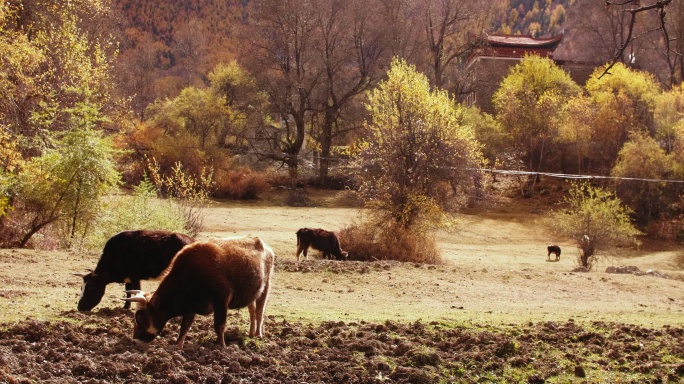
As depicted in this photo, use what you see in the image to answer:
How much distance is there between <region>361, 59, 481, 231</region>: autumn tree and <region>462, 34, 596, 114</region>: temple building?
4058 cm

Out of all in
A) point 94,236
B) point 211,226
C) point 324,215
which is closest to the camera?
point 94,236

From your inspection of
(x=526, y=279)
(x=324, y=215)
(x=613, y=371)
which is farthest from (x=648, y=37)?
(x=613, y=371)

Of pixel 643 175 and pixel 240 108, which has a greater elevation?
pixel 240 108

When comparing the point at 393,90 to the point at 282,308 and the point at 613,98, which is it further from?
the point at 613,98

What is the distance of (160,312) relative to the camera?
7918 mm

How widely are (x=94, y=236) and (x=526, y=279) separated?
1404 centimetres

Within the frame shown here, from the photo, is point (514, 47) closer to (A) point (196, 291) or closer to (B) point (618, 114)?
(B) point (618, 114)

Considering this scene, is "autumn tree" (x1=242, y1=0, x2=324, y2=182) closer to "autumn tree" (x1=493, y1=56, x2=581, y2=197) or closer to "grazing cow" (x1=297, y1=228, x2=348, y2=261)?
"autumn tree" (x1=493, y1=56, x2=581, y2=197)

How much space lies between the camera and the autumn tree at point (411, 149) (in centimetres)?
2977

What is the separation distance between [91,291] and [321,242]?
17295 millimetres

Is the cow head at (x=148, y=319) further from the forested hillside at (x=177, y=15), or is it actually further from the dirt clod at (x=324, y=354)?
the forested hillside at (x=177, y=15)

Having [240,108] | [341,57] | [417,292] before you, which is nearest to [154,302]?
[417,292]

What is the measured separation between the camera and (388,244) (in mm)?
28547

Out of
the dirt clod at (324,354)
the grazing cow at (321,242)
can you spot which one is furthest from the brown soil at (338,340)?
the grazing cow at (321,242)
